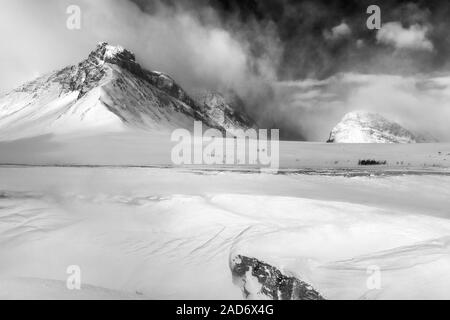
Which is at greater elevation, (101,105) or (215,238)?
(101,105)

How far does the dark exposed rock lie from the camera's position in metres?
5.48

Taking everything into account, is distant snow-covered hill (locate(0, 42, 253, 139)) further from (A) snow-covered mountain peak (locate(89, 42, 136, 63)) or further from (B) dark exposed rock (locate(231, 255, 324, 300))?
(B) dark exposed rock (locate(231, 255, 324, 300))

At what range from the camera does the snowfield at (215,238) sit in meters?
5.54

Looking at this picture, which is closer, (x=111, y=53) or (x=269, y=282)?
(x=269, y=282)

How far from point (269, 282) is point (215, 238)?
7.91ft

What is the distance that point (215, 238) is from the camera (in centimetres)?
812

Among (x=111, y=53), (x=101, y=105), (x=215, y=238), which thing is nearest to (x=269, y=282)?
(x=215, y=238)

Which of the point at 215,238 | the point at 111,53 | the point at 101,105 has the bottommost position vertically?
the point at 215,238

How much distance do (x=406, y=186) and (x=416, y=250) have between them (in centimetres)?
716

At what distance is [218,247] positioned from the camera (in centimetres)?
780

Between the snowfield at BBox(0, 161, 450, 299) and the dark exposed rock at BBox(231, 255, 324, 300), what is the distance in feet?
0.35

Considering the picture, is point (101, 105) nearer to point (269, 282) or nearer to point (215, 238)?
point (215, 238)

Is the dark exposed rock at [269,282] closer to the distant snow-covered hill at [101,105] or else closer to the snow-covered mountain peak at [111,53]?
the distant snow-covered hill at [101,105]
